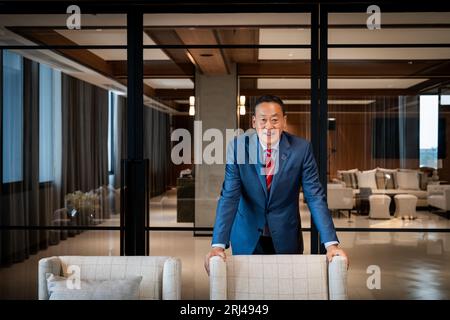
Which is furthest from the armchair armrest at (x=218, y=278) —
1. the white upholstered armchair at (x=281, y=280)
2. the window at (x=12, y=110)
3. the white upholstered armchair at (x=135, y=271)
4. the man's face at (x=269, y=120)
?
the window at (x=12, y=110)

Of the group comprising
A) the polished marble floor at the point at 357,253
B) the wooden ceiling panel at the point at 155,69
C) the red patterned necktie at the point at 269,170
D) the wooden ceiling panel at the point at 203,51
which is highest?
the wooden ceiling panel at the point at 203,51

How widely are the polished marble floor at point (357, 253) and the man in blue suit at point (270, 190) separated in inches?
30.0

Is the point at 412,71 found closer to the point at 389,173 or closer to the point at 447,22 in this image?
the point at 447,22

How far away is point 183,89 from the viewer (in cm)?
398

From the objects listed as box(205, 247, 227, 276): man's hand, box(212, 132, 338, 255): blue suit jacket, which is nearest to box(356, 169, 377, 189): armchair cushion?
box(212, 132, 338, 255): blue suit jacket

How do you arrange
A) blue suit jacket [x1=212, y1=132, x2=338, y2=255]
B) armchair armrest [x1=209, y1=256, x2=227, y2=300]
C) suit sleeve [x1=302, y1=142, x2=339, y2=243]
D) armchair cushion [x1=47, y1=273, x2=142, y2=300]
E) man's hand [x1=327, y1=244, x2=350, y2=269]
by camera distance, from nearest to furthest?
armchair cushion [x1=47, y1=273, x2=142, y2=300] < armchair armrest [x1=209, y1=256, x2=227, y2=300] < man's hand [x1=327, y1=244, x2=350, y2=269] < suit sleeve [x1=302, y1=142, x2=339, y2=243] < blue suit jacket [x1=212, y1=132, x2=338, y2=255]

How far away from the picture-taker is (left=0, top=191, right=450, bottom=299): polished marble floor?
4.00 metres

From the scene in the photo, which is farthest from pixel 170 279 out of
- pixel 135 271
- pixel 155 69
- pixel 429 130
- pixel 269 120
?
pixel 429 130

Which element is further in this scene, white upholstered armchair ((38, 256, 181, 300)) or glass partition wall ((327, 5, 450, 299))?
glass partition wall ((327, 5, 450, 299))

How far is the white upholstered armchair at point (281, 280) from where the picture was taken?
104 inches

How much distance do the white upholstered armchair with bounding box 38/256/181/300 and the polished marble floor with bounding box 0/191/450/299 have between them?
131cm

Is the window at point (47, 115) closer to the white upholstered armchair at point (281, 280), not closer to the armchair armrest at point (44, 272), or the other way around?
the armchair armrest at point (44, 272)

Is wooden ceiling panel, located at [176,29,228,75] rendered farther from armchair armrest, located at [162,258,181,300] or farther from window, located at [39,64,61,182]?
armchair armrest, located at [162,258,181,300]

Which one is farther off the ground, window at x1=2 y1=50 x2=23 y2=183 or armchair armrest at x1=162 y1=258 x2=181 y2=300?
window at x1=2 y1=50 x2=23 y2=183
